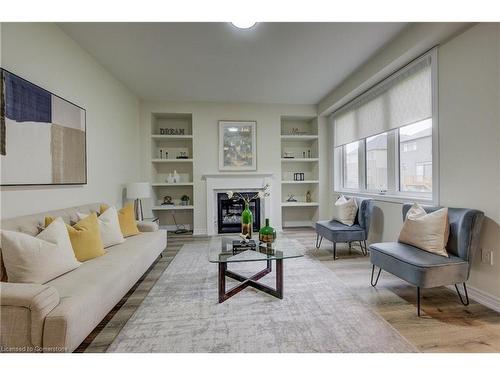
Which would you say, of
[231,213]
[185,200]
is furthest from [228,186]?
[185,200]

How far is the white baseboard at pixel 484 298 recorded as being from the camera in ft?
6.33

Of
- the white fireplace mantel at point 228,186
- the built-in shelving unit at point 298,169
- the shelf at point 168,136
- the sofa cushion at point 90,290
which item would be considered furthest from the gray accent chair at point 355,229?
the shelf at point 168,136

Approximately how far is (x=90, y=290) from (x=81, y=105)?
238 cm

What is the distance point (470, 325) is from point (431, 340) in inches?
17.6

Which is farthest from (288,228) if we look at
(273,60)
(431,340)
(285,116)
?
(431,340)

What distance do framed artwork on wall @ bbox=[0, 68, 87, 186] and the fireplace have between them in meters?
2.61

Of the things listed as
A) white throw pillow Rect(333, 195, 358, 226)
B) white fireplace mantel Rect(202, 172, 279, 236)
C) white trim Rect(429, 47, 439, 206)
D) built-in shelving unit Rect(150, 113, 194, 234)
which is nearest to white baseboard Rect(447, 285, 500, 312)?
white trim Rect(429, 47, 439, 206)

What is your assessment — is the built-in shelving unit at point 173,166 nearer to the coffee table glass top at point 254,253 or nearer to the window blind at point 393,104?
the coffee table glass top at point 254,253

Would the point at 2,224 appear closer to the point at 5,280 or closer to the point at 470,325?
the point at 5,280

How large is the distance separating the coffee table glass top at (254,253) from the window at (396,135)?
165 centimetres

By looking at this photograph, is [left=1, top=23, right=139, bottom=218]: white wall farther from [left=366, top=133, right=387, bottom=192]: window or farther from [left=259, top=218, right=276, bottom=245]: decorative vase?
[left=366, top=133, right=387, bottom=192]: window

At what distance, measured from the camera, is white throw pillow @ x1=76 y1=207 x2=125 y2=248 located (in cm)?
243

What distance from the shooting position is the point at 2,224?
1.67 m

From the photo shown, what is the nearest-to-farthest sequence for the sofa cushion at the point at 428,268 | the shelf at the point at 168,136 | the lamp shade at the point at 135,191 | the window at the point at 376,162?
the sofa cushion at the point at 428,268 → the window at the point at 376,162 → the lamp shade at the point at 135,191 → the shelf at the point at 168,136
